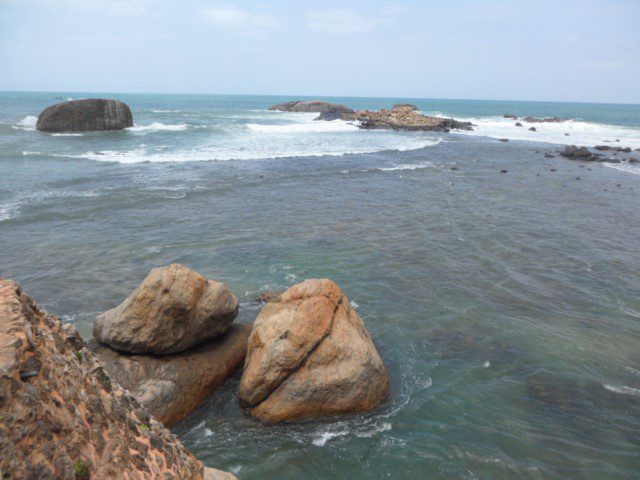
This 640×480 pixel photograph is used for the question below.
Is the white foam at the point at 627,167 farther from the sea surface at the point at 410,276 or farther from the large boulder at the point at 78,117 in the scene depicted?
the large boulder at the point at 78,117

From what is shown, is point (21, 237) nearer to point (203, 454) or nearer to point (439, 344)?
point (203, 454)

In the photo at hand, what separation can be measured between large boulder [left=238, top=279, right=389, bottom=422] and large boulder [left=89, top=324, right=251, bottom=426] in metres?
0.82

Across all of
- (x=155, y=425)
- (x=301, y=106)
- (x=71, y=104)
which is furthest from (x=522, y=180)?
(x=301, y=106)

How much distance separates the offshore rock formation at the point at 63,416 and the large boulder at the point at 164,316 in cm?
471

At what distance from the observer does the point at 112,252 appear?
16312mm

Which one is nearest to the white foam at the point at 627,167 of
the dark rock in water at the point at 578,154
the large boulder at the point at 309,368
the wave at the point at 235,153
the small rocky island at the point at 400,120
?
the dark rock in water at the point at 578,154

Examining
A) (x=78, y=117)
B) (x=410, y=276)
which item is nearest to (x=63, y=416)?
(x=410, y=276)

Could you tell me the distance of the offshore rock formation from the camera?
2.89 m

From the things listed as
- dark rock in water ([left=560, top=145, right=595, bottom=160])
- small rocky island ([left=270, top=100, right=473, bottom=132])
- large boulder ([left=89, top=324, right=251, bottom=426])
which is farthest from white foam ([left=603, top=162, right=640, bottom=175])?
large boulder ([left=89, top=324, right=251, bottom=426])

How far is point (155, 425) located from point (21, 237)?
1707cm

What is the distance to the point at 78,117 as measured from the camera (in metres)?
54.2

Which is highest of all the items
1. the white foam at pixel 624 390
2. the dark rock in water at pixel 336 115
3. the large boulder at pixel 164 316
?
the dark rock in water at pixel 336 115

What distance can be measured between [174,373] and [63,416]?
19.2 feet

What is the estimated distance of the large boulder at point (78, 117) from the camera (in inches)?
2115
